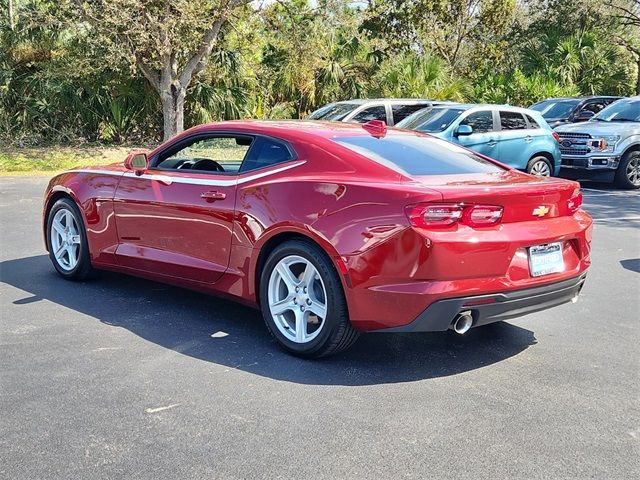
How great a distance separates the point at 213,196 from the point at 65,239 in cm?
209

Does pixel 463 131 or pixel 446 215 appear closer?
pixel 446 215

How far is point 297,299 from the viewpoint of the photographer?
470cm

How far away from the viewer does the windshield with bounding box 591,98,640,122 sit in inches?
599

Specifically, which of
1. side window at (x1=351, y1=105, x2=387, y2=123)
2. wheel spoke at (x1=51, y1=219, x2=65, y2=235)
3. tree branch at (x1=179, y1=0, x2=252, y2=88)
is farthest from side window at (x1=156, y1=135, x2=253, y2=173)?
tree branch at (x1=179, y1=0, x2=252, y2=88)

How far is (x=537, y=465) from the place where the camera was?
3.34 m

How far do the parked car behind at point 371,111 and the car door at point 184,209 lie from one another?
8.18 m

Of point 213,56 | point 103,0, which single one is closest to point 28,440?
point 103,0

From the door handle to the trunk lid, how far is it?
1452 millimetres

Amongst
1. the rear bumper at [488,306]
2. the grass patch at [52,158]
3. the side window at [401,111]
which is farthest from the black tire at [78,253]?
the grass patch at [52,158]

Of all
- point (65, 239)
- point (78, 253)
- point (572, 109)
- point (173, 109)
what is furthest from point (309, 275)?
point (572, 109)

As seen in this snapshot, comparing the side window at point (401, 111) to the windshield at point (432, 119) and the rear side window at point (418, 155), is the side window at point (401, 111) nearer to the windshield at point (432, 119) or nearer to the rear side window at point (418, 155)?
the windshield at point (432, 119)

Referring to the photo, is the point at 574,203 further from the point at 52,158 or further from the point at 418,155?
the point at 52,158

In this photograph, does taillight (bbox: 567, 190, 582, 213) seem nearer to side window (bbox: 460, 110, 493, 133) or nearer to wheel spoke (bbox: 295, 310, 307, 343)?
wheel spoke (bbox: 295, 310, 307, 343)

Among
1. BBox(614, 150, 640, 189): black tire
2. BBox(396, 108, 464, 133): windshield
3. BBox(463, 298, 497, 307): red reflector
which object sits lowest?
BBox(614, 150, 640, 189): black tire
